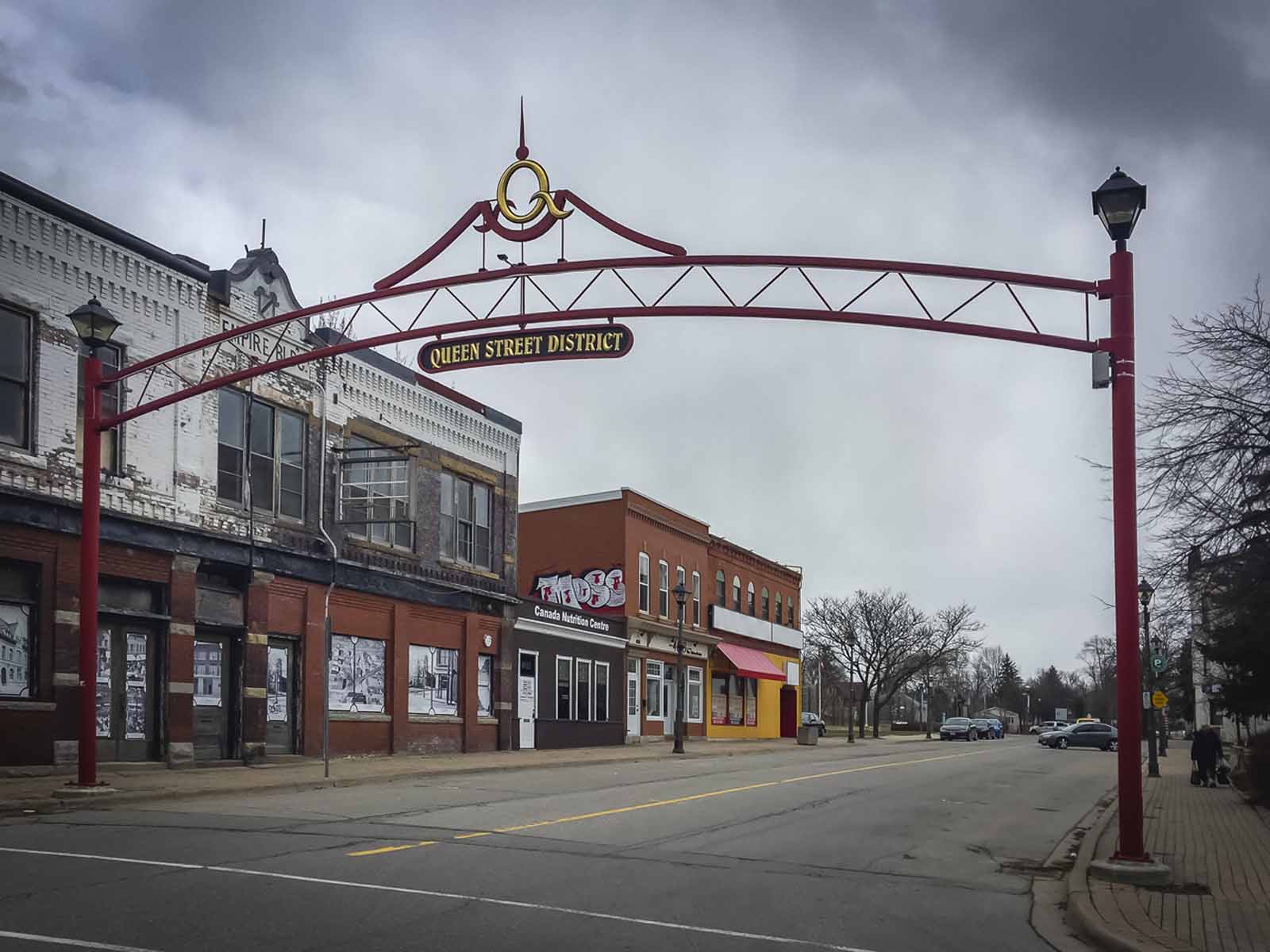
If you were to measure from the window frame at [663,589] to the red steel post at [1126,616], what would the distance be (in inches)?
1407

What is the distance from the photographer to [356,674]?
28.7 meters

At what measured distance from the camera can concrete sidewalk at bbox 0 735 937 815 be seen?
16.5 meters

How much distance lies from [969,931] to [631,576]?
35.8 m

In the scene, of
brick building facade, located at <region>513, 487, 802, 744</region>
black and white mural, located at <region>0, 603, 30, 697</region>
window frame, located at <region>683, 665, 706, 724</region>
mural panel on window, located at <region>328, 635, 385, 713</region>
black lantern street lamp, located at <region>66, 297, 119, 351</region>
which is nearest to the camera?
black lantern street lamp, located at <region>66, 297, 119, 351</region>

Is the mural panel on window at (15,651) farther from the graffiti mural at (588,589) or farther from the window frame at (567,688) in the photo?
the graffiti mural at (588,589)

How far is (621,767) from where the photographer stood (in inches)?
1173

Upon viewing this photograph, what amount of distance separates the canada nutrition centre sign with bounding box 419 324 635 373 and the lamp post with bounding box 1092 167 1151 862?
19.2 feet

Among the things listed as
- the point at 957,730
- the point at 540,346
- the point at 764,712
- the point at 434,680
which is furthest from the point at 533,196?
the point at 957,730

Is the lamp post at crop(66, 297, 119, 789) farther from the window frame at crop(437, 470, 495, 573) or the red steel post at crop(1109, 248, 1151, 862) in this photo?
the window frame at crop(437, 470, 495, 573)

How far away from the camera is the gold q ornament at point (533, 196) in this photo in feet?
57.8

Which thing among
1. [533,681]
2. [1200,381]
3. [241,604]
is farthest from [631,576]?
[1200,381]

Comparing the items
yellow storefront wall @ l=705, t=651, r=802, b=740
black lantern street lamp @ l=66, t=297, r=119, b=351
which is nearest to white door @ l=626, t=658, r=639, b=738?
yellow storefront wall @ l=705, t=651, r=802, b=740

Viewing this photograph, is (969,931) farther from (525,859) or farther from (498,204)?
(498,204)

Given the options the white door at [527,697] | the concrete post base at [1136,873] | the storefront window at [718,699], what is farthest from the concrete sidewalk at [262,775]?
the storefront window at [718,699]
